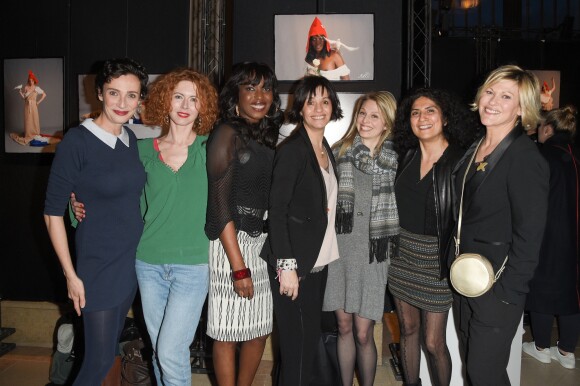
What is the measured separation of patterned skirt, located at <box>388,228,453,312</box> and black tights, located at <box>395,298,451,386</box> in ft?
0.22

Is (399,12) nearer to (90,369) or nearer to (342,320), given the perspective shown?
(342,320)

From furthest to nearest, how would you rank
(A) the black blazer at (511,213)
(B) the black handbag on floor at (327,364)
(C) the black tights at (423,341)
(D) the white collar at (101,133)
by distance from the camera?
(B) the black handbag on floor at (327,364) → (C) the black tights at (423,341) → (D) the white collar at (101,133) → (A) the black blazer at (511,213)

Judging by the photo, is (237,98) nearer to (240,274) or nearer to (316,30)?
(240,274)

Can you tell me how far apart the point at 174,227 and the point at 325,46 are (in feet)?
8.41

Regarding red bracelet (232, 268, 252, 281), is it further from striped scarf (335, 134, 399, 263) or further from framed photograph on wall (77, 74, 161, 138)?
framed photograph on wall (77, 74, 161, 138)

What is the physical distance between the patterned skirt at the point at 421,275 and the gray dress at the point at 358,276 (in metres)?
0.11

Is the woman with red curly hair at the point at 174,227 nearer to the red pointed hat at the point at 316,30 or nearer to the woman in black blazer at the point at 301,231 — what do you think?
the woman in black blazer at the point at 301,231

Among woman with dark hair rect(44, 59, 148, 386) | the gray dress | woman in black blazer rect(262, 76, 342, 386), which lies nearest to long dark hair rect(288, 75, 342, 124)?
woman in black blazer rect(262, 76, 342, 386)

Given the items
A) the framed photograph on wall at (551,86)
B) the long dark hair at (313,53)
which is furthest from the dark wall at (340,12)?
the framed photograph on wall at (551,86)

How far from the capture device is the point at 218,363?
7.45ft

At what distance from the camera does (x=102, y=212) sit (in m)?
2.00

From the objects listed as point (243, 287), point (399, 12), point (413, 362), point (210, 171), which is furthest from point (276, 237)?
point (399, 12)

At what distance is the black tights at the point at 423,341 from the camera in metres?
2.39

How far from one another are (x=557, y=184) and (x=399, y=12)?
1.87m
